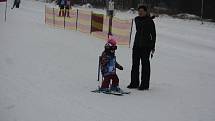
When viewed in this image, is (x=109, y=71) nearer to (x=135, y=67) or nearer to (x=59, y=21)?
(x=135, y=67)

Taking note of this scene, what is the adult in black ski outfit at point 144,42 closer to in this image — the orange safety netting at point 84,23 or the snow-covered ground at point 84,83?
the snow-covered ground at point 84,83

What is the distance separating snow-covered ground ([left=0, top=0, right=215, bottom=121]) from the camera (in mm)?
9102

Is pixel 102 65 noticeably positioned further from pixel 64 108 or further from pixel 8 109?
pixel 8 109

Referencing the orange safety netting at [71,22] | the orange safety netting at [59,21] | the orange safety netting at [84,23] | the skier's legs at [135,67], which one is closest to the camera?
the skier's legs at [135,67]

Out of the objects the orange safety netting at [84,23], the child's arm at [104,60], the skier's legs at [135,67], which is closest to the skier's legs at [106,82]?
the child's arm at [104,60]

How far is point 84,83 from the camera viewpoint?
1191 cm

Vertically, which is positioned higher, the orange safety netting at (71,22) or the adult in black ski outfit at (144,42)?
the adult in black ski outfit at (144,42)

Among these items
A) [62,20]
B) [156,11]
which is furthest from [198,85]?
[156,11]

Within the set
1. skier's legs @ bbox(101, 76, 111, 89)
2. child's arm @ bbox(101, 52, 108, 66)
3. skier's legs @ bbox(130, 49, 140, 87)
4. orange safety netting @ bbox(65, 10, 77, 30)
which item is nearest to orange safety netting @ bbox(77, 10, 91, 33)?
orange safety netting @ bbox(65, 10, 77, 30)

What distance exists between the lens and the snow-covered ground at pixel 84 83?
9102 millimetres

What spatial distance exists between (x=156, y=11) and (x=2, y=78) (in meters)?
32.2

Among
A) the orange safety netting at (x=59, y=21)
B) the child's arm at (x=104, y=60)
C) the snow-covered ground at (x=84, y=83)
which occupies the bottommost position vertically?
the snow-covered ground at (x=84, y=83)

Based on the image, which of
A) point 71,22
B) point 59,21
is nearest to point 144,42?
point 71,22

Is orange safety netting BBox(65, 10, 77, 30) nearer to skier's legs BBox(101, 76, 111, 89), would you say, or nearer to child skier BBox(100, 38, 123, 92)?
child skier BBox(100, 38, 123, 92)
